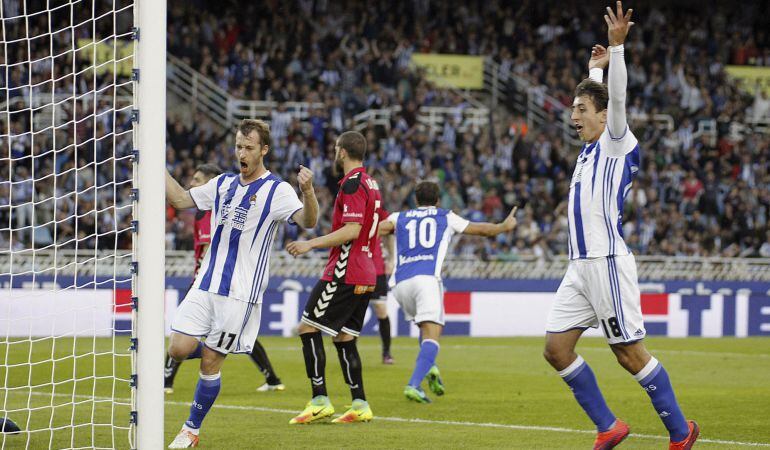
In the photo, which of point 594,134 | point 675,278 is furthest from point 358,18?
point 594,134

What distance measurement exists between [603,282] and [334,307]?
8.84 ft

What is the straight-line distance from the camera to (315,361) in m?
8.83

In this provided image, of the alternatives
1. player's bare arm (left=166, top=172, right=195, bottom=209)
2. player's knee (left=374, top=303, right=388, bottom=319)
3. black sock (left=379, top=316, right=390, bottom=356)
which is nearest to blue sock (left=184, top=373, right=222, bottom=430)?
player's bare arm (left=166, top=172, right=195, bottom=209)

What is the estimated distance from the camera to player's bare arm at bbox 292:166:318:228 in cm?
715

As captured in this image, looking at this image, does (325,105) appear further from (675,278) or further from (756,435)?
(756,435)

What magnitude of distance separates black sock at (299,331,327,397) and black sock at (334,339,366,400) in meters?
0.17

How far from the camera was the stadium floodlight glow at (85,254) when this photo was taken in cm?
579

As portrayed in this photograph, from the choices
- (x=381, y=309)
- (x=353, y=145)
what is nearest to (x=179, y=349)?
(x=353, y=145)

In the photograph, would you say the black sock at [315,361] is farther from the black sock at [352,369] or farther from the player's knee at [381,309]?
→ the player's knee at [381,309]

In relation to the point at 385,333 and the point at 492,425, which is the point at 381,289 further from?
the point at 492,425

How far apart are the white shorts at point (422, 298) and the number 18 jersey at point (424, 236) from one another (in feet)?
0.26

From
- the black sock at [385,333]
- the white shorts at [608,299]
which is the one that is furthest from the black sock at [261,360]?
the white shorts at [608,299]

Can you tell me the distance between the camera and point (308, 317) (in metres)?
8.88

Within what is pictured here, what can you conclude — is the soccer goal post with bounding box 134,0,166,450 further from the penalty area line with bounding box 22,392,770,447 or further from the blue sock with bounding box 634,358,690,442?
the blue sock with bounding box 634,358,690,442
